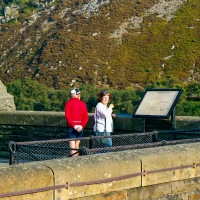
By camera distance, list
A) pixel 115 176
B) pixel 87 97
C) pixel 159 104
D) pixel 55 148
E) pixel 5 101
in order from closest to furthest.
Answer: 1. pixel 115 176
2. pixel 55 148
3. pixel 159 104
4. pixel 5 101
5. pixel 87 97

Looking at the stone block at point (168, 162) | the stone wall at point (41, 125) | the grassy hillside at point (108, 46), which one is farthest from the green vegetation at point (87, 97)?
the stone block at point (168, 162)

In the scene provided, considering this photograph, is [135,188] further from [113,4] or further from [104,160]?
[113,4]

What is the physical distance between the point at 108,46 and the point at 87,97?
1241 inches

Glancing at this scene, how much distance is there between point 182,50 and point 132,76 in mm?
11593

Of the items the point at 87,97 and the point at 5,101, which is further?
the point at 87,97

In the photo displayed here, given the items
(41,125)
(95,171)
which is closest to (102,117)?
(41,125)

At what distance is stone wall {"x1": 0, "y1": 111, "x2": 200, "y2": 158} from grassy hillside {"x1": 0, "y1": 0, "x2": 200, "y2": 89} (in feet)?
318

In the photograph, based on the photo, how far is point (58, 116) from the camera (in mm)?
11883

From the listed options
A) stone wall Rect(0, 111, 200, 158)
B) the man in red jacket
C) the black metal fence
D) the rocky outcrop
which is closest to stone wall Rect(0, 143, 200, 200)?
the black metal fence

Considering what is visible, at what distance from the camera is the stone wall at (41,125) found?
35.8 ft

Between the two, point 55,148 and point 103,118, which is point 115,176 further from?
point 103,118

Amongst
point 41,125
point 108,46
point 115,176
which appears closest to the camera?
point 115,176

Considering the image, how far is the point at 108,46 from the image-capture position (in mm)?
126062

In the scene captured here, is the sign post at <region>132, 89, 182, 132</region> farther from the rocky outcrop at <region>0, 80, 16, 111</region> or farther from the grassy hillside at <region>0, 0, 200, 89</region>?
the grassy hillside at <region>0, 0, 200, 89</region>
